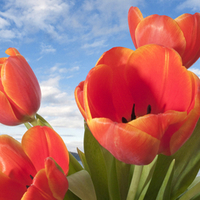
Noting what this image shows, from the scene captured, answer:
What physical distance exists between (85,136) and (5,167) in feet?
0.49

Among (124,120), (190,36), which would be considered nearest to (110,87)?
(124,120)

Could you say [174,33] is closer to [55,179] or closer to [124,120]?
[124,120]

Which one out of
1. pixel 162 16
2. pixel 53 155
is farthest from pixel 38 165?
pixel 162 16

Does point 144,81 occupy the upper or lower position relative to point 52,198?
upper

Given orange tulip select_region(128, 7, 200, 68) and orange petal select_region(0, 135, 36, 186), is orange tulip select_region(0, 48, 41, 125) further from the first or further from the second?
orange tulip select_region(128, 7, 200, 68)

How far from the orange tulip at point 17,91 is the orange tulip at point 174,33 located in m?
0.20

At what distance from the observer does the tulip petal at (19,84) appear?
1.38ft

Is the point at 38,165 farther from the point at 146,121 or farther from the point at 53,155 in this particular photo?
the point at 146,121

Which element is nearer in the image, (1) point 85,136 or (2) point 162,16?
(2) point 162,16

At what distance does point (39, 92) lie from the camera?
0.47 m

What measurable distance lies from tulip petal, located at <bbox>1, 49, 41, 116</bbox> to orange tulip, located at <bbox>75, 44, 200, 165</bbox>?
0.16 m

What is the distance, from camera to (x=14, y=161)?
1.30 feet

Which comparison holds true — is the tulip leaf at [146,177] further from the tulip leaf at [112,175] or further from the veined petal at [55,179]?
the veined petal at [55,179]

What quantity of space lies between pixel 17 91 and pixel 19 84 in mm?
13
